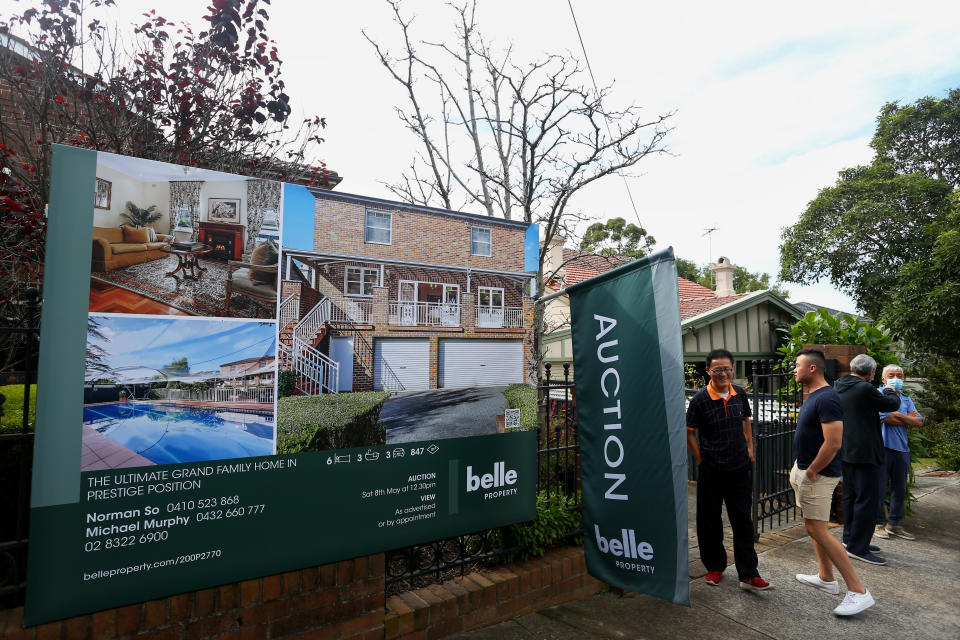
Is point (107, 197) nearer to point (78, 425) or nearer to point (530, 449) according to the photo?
point (78, 425)

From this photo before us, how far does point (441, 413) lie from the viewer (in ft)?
9.88

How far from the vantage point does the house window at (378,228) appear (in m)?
2.79

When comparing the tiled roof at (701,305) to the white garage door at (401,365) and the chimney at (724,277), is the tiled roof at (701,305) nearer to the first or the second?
the chimney at (724,277)

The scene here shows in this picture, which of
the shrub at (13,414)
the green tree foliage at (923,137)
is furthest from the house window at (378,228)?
the green tree foliage at (923,137)

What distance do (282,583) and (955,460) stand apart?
12249 mm

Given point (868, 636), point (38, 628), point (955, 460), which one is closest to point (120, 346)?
point (38, 628)

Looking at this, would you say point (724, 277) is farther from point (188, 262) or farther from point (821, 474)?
point (188, 262)

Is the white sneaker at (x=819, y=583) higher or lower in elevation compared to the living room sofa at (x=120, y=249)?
lower

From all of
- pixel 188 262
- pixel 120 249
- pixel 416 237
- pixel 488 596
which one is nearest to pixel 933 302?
pixel 488 596

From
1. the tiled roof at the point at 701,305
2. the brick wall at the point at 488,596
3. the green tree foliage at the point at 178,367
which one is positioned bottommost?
the brick wall at the point at 488,596

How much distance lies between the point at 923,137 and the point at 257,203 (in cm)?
2741

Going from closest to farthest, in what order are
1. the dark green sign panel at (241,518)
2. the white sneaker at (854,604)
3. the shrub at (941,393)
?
1. the dark green sign panel at (241,518)
2. the white sneaker at (854,604)
3. the shrub at (941,393)

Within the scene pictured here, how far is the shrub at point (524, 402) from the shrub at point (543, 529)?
67 cm

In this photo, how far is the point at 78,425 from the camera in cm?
203
